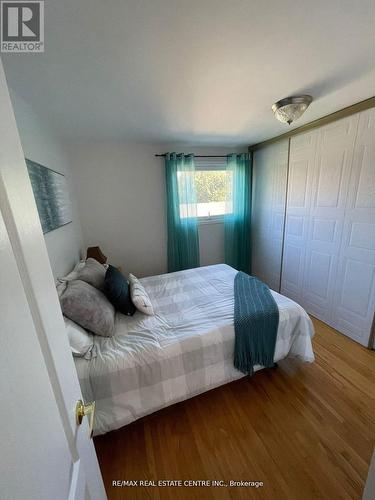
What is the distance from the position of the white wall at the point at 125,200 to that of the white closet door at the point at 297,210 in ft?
3.81

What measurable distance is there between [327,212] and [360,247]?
0.49 m

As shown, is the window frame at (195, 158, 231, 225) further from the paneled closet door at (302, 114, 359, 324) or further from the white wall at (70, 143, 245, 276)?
the paneled closet door at (302, 114, 359, 324)

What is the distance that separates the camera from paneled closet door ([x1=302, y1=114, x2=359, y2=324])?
201cm

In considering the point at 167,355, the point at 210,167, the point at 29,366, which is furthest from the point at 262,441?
the point at 210,167

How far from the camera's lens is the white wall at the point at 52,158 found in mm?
1473

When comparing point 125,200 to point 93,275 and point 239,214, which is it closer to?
point 93,275

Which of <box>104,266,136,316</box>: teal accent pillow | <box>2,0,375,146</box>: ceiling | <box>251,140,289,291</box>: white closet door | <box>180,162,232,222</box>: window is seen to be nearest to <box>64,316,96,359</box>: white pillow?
<box>104,266,136,316</box>: teal accent pillow

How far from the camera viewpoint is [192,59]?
116 cm

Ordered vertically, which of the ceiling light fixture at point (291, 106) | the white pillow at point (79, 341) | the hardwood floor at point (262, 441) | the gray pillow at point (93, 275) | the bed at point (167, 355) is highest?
Answer: the ceiling light fixture at point (291, 106)

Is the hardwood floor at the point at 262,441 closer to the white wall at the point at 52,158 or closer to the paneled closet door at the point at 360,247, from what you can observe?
the paneled closet door at the point at 360,247

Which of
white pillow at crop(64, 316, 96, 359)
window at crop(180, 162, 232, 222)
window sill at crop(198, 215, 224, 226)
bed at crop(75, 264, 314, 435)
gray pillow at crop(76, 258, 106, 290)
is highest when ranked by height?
window at crop(180, 162, 232, 222)

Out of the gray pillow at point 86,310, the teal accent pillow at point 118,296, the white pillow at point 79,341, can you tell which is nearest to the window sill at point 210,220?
the teal accent pillow at point 118,296

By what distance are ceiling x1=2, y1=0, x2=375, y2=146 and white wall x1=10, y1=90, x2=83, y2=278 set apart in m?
0.11

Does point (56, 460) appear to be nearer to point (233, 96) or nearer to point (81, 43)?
point (81, 43)
